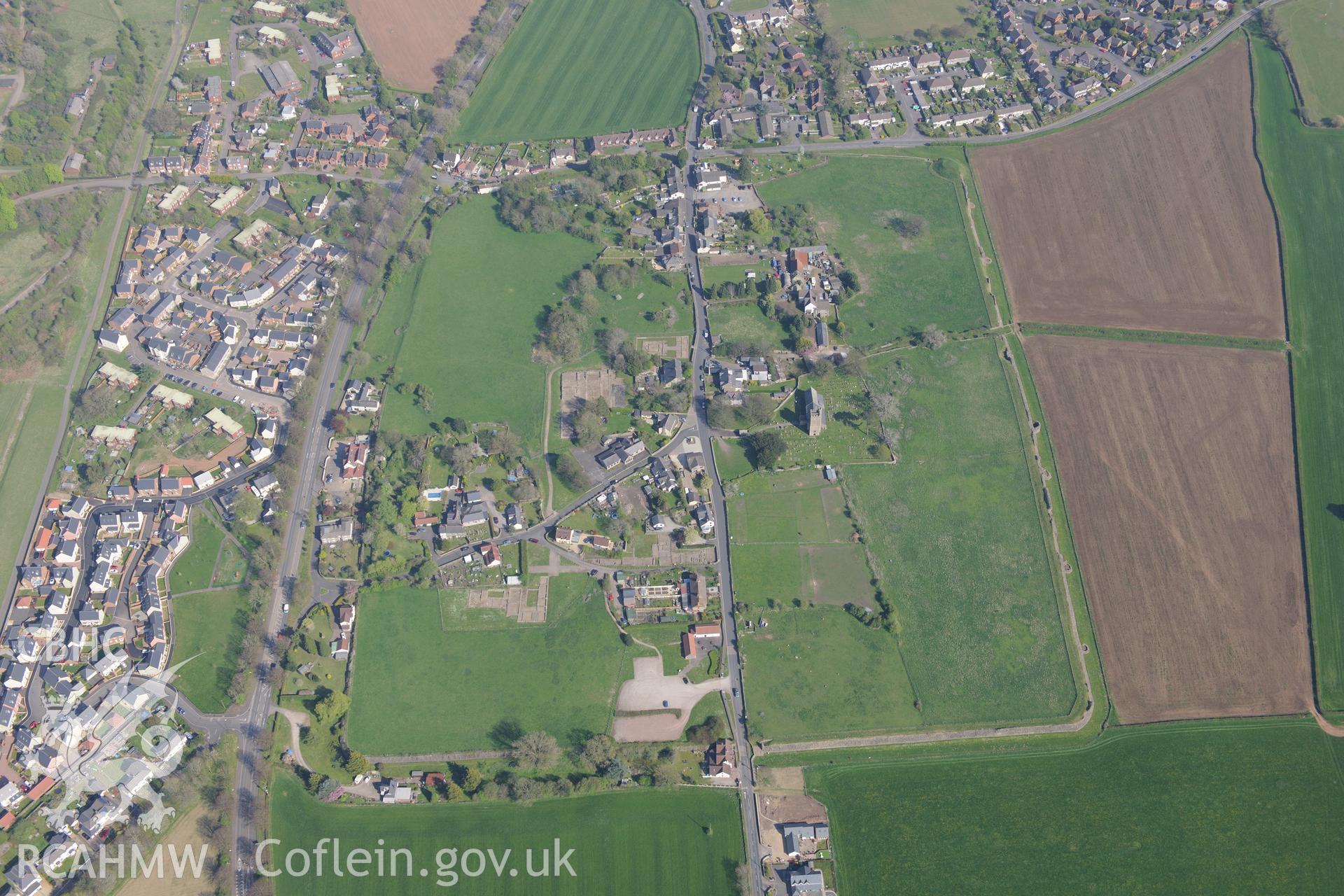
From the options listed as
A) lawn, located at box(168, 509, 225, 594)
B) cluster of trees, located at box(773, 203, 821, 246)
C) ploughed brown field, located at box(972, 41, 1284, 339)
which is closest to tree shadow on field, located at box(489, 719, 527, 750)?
lawn, located at box(168, 509, 225, 594)

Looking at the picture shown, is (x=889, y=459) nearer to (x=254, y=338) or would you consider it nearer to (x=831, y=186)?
(x=831, y=186)

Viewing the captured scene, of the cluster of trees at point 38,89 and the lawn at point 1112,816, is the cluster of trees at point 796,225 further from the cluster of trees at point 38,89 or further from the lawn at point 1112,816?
the cluster of trees at point 38,89

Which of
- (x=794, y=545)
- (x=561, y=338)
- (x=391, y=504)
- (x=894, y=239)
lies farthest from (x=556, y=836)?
(x=894, y=239)

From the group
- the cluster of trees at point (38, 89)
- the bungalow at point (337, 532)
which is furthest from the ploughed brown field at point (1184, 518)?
the cluster of trees at point (38, 89)

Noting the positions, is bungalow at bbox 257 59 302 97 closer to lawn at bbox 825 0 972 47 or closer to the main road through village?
the main road through village

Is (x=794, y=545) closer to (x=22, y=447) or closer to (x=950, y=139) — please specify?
(x=950, y=139)

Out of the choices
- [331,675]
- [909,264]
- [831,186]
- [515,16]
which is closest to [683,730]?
[331,675]
